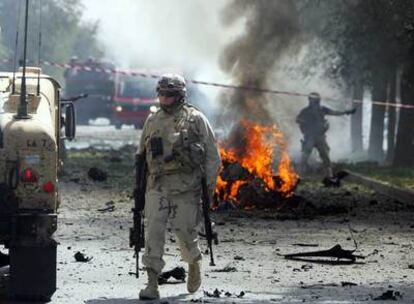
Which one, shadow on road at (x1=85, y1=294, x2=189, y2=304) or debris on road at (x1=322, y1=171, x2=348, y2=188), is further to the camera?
debris on road at (x1=322, y1=171, x2=348, y2=188)

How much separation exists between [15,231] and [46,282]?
18.5 inches

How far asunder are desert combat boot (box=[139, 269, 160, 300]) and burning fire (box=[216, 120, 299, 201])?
7.86 meters

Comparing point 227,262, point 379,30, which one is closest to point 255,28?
point 379,30

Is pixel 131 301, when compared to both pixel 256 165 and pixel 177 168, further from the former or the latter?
pixel 256 165

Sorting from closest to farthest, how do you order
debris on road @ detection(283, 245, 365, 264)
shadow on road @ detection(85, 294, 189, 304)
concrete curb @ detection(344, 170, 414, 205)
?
shadow on road @ detection(85, 294, 189, 304), debris on road @ detection(283, 245, 365, 264), concrete curb @ detection(344, 170, 414, 205)

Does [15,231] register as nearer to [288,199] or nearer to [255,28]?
[288,199]

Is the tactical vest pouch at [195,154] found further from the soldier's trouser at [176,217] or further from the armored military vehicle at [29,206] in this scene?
the armored military vehicle at [29,206]

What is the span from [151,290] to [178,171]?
1022 millimetres

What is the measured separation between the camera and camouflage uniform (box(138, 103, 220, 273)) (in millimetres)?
10102

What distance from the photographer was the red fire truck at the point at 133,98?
2072 inches

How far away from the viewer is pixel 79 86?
182ft

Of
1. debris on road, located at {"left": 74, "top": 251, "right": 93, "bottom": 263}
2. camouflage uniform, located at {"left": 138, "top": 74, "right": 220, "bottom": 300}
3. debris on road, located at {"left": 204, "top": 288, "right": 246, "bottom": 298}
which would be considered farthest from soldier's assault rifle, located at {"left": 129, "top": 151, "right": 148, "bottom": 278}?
debris on road, located at {"left": 74, "top": 251, "right": 93, "bottom": 263}

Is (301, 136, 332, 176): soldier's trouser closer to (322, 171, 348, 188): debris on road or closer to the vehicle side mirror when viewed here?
(322, 171, 348, 188): debris on road

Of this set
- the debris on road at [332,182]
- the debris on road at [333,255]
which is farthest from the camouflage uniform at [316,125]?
the debris on road at [333,255]
